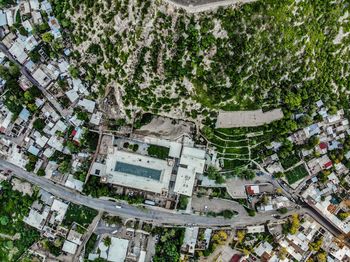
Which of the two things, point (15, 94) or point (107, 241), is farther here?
point (107, 241)

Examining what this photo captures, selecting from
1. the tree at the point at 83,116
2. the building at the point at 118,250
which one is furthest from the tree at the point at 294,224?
the tree at the point at 83,116

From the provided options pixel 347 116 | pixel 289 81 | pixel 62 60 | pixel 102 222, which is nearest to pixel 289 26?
pixel 289 81

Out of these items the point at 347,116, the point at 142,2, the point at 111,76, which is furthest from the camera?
the point at 347,116

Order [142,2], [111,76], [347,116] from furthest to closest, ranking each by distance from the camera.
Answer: [347,116] < [111,76] < [142,2]

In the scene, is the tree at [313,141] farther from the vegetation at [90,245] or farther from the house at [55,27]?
the house at [55,27]

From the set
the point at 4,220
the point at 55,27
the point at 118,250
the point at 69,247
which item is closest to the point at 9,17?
the point at 55,27

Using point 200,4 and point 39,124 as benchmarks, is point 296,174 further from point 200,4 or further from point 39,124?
point 39,124

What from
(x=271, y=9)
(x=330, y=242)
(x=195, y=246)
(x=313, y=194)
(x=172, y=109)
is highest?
(x=271, y=9)

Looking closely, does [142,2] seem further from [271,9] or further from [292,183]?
[292,183]
